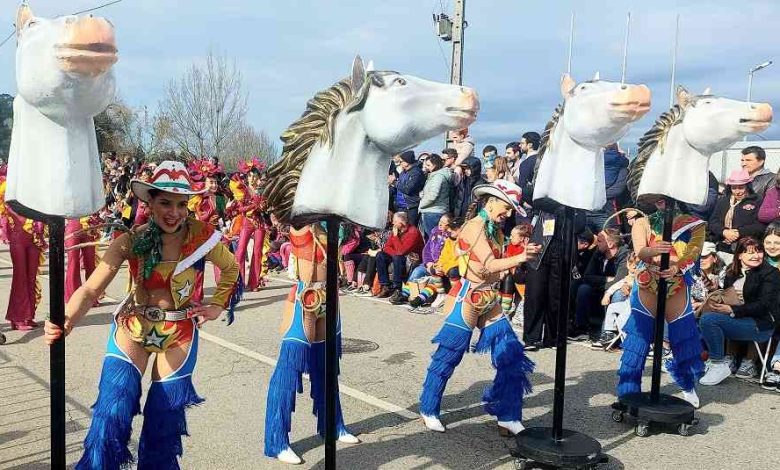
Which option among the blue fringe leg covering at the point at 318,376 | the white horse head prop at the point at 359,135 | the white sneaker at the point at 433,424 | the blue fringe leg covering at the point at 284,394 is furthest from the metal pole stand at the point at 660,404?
the blue fringe leg covering at the point at 284,394

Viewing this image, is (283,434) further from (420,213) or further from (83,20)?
(420,213)

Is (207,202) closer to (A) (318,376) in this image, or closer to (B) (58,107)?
(A) (318,376)

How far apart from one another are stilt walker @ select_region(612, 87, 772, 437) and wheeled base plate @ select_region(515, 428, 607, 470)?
82cm

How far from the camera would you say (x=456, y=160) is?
36.4 feet

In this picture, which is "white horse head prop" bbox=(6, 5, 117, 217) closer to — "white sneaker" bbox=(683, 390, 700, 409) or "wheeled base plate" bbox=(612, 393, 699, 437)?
"wheeled base plate" bbox=(612, 393, 699, 437)

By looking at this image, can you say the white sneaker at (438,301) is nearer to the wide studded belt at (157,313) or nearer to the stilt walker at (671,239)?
the stilt walker at (671,239)

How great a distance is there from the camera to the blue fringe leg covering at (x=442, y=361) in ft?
16.2

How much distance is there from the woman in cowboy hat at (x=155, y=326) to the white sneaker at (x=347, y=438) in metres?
1.43

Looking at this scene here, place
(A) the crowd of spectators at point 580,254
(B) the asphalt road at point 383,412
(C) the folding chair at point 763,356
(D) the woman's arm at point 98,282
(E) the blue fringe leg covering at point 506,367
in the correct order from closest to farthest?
(D) the woman's arm at point 98,282 < (B) the asphalt road at point 383,412 < (E) the blue fringe leg covering at point 506,367 < (C) the folding chair at point 763,356 < (A) the crowd of spectators at point 580,254

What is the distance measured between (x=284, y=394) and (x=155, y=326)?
1.17m

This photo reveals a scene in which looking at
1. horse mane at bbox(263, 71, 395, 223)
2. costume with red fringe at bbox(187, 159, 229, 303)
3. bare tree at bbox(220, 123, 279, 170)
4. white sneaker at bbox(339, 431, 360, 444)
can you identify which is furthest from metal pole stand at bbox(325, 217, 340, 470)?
bare tree at bbox(220, 123, 279, 170)

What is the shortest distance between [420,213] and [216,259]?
737 centimetres

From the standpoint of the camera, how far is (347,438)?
4730 mm

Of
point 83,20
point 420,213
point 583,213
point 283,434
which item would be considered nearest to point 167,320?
point 283,434
